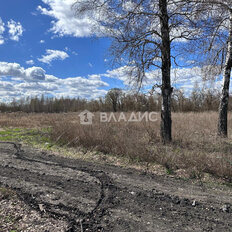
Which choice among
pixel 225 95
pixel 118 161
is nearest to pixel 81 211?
pixel 118 161

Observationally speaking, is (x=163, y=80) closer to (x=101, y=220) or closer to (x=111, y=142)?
(x=111, y=142)

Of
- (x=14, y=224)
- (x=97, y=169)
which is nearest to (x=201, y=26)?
(x=97, y=169)

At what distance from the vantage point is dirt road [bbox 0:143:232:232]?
2260mm

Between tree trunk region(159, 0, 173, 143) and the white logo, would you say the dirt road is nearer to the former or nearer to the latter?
tree trunk region(159, 0, 173, 143)

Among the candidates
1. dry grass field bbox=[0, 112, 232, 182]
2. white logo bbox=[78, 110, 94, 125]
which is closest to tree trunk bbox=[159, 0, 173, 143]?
dry grass field bbox=[0, 112, 232, 182]

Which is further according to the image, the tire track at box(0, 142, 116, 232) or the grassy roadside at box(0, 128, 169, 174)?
the grassy roadside at box(0, 128, 169, 174)

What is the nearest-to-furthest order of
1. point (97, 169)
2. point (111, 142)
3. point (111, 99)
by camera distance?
point (97, 169) < point (111, 142) < point (111, 99)

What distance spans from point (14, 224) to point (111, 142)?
374cm

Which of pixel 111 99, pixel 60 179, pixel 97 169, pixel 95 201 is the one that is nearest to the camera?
pixel 95 201

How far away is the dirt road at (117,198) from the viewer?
2.26 meters

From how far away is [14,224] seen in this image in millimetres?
2227

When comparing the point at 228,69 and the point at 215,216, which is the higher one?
the point at 228,69

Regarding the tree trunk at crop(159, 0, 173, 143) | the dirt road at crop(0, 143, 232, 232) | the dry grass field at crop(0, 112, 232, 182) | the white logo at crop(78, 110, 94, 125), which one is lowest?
the dirt road at crop(0, 143, 232, 232)

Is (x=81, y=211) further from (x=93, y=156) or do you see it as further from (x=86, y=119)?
(x=86, y=119)
